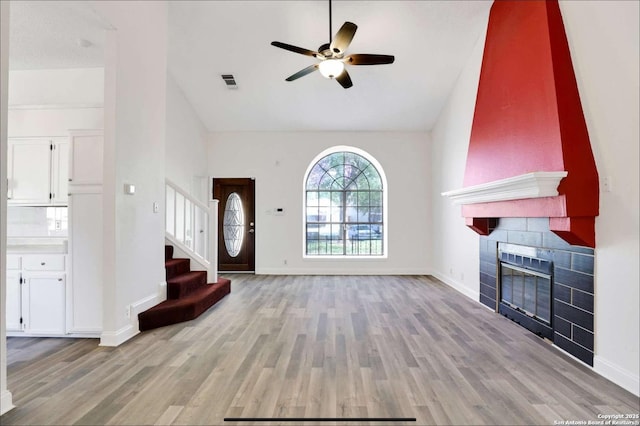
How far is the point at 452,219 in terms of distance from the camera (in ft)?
19.2

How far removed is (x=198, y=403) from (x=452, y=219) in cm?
497

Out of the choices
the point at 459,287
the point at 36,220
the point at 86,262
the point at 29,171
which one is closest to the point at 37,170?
the point at 29,171

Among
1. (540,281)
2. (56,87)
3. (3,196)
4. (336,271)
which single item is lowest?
(336,271)

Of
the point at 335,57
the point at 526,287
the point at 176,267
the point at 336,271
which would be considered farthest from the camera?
the point at 336,271

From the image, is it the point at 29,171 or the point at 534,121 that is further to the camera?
the point at 29,171

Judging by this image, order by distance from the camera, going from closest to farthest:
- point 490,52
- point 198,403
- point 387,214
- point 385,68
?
point 198,403
point 490,52
point 385,68
point 387,214

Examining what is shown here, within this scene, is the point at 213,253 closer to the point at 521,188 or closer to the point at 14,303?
the point at 14,303

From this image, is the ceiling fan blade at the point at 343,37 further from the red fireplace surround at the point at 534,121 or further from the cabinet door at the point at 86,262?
the cabinet door at the point at 86,262

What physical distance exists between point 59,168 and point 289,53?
3.52 meters

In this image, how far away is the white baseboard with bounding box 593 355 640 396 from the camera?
233cm

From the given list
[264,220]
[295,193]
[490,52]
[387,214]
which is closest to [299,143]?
[295,193]

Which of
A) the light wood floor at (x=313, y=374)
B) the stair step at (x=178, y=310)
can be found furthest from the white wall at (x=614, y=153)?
the stair step at (x=178, y=310)

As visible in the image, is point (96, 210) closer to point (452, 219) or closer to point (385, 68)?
point (385, 68)

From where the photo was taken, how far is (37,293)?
10.9ft
